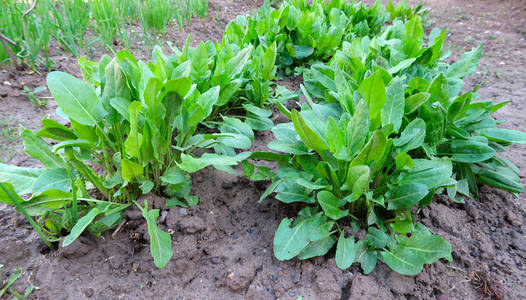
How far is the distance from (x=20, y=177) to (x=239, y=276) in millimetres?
1060

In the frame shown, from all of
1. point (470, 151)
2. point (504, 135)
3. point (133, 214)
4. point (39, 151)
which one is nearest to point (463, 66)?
point (504, 135)

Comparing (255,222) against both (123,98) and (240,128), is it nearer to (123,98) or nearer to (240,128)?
(240,128)

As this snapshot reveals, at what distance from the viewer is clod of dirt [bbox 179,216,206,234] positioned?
5.33ft

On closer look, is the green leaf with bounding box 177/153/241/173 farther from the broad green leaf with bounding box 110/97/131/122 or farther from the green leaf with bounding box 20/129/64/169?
the green leaf with bounding box 20/129/64/169

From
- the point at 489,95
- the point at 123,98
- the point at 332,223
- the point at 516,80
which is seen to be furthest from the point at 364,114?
the point at 516,80

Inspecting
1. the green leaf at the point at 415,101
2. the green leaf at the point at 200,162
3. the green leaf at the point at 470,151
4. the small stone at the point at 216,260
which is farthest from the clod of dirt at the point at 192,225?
the green leaf at the point at 470,151

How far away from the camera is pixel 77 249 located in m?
1.46

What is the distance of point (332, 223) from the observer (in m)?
1.58

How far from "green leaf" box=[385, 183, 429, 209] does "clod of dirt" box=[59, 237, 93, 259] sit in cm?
136

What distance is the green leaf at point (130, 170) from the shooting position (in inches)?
57.4

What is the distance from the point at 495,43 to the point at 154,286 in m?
5.31

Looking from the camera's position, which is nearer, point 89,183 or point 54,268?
point 54,268

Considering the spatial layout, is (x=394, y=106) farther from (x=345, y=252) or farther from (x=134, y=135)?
(x=134, y=135)

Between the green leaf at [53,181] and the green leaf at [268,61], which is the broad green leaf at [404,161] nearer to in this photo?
the green leaf at [268,61]
